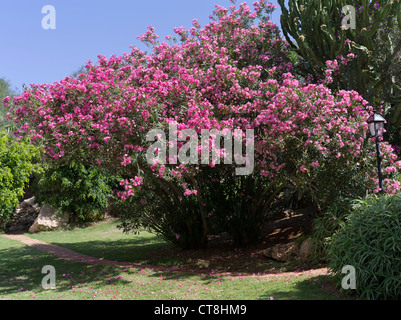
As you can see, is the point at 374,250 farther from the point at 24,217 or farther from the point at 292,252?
the point at 24,217

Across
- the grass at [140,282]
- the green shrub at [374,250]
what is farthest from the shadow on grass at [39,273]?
the green shrub at [374,250]

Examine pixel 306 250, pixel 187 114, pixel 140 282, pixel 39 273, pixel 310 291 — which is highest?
pixel 187 114

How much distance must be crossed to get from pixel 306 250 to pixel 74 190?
1477 cm

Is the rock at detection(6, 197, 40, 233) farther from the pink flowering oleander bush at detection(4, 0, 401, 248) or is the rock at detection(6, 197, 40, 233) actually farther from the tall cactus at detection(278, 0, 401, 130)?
the tall cactus at detection(278, 0, 401, 130)

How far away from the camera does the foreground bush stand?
18.5 meters

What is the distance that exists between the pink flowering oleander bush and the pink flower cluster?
0.08 feet

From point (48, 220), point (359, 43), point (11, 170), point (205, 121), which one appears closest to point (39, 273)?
point (205, 121)

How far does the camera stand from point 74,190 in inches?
781

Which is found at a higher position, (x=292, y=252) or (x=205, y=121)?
(x=205, y=121)

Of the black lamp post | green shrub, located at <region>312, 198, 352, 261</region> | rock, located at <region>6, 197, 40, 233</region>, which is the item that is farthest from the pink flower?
rock, located at <region>6, 197, 40, 233</region>

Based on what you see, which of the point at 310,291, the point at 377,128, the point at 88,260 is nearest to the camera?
the point at 310,291

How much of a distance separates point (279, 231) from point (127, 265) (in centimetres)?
493

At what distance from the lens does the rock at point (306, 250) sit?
26.8 ft

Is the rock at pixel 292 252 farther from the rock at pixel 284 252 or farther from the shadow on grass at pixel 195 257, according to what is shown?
the shadow on grass at pixel 195 257
